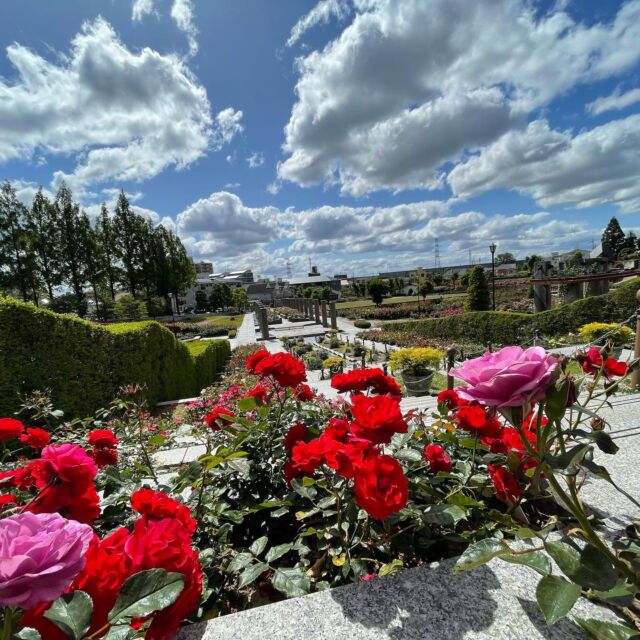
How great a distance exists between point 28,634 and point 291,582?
649 millimetres

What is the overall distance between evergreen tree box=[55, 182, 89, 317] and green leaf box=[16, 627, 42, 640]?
120ft

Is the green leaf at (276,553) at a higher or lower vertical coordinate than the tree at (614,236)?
lower

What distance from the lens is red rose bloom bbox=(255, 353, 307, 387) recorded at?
1687 millimetres

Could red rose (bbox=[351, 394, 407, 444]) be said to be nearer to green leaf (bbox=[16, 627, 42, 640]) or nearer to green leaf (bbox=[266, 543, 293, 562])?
green leaf (bbox=[266, 543, 293, 562])

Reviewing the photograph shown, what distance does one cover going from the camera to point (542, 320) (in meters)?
13.9

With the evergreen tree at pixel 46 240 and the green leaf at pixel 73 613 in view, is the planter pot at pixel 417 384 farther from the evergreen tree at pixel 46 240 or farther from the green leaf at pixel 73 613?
the evergreen tree at pixel 46 240

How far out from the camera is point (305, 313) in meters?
34.4

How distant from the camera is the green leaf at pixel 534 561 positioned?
75 centimetres

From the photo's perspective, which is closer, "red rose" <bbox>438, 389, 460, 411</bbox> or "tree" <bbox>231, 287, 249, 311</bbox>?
"red rose" <bbox>438, 389, 460, 411</bbox>

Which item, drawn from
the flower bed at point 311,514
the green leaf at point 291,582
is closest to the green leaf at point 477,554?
the flower bed at point 311,514

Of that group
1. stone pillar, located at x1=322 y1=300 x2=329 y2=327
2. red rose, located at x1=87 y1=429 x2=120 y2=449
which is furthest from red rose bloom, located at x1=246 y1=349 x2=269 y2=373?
stone pillar, located at x1=322 y1=300 x2=329 y2=327

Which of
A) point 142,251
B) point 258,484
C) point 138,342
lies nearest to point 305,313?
point 142,251

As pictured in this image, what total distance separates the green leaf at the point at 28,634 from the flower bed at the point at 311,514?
12 millimetres

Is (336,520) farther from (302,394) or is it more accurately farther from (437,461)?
(302,394)
